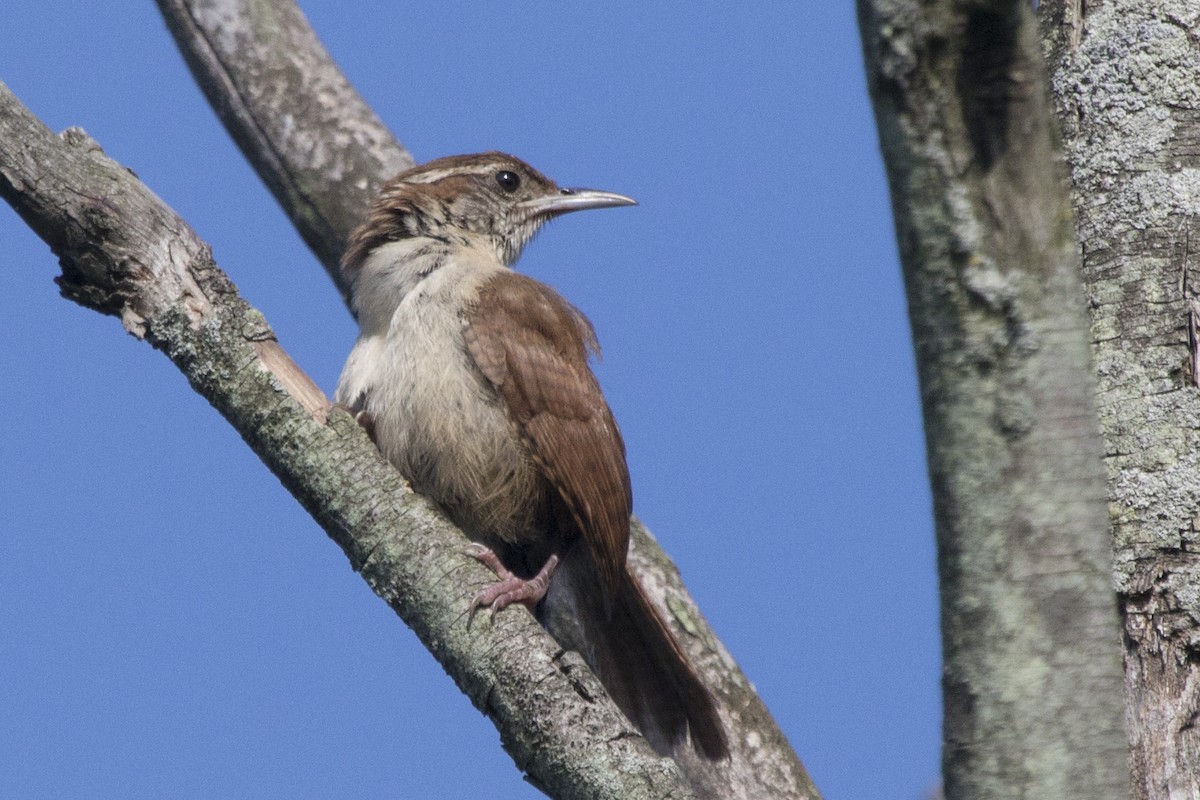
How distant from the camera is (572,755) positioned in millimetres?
3047

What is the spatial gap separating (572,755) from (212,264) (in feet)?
5.67

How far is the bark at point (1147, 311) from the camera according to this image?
3143 millimetres

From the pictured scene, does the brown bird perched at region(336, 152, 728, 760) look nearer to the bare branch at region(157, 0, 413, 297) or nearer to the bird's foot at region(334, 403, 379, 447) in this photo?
the bird's foot at region(334, 403, 379, 447)

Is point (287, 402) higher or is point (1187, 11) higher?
point (1187, 11)

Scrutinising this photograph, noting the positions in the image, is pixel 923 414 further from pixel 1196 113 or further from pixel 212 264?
pixel 212 264

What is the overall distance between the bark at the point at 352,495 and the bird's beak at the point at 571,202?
6.29 feet

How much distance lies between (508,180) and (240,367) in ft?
7.31

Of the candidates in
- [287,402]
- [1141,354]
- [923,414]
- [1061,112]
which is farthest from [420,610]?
[1061,112]

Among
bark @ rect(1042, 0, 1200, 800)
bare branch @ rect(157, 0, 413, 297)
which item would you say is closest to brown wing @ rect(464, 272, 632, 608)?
bare branch @ rect(157, 0, 413, 297)

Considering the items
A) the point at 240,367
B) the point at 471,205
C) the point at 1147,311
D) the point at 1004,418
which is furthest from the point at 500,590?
the point at 471,205

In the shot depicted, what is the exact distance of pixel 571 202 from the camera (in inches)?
229

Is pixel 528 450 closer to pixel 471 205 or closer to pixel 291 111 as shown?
pixel 471 205

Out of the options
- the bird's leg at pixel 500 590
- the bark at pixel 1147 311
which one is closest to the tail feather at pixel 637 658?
the bird's leg at pixel 500 590

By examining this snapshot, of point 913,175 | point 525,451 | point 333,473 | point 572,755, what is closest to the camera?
point 913,175
